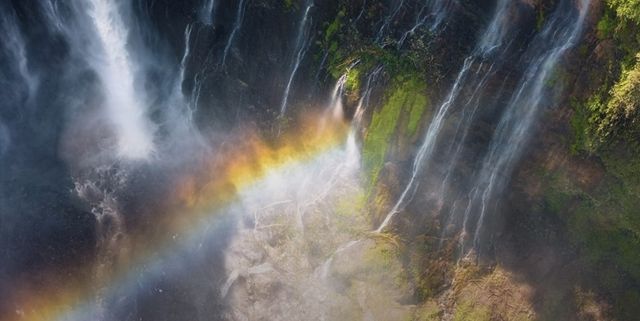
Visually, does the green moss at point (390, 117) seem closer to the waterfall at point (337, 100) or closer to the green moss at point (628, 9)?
the waterfall at point (337, 100)

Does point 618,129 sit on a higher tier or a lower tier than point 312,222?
lower

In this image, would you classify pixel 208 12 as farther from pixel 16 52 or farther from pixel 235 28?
pixel 16 52

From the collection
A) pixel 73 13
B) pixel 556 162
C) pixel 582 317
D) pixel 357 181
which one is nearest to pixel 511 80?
pixel 556 162

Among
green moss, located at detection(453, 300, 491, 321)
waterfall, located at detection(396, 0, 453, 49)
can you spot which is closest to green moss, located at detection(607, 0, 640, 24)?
waterfall, located at detection(396, 0, 453, 49)

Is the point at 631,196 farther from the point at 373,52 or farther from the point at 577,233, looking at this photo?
the point at 373,52

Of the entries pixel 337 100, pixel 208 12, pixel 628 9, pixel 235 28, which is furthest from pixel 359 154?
pixel 628 9
